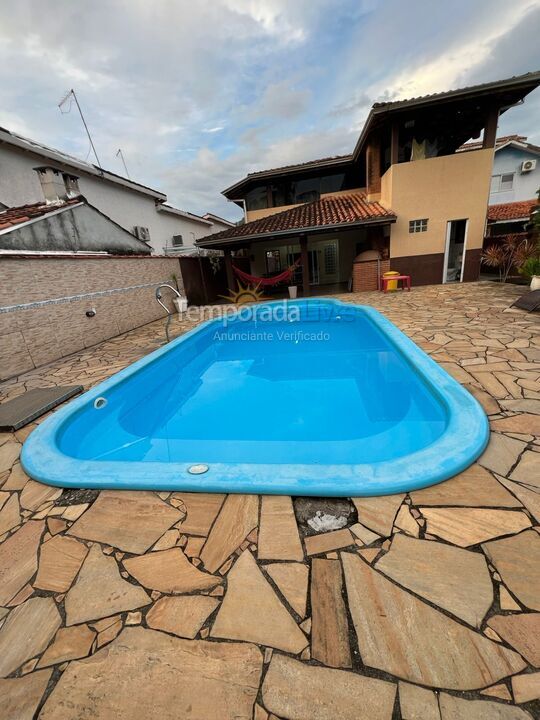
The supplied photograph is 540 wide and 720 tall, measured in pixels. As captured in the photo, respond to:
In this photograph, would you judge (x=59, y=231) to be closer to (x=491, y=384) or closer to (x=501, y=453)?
(x=491, y=384)

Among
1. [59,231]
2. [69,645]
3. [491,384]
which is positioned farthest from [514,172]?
[69,645]

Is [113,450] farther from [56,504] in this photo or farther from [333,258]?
[333,258]

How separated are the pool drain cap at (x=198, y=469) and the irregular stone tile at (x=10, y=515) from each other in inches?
42.4

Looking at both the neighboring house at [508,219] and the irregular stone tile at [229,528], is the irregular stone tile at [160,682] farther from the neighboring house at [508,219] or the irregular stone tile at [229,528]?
the neighboring house at [508,219]

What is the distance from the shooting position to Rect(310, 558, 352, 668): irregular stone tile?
1.13 m

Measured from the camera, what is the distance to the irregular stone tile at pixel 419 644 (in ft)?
3.43

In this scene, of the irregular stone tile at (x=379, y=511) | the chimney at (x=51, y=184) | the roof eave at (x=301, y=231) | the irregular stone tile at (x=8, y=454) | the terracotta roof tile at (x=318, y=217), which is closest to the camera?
the irregular stone tile at (x=379, y=511)

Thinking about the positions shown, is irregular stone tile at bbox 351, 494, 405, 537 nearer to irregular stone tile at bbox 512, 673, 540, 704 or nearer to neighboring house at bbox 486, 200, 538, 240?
irregular stone tile at bbox 512, 673, 540, 704

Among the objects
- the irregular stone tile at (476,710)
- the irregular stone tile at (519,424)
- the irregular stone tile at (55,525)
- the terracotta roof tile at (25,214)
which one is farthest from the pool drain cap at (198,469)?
the terracotta roof tile at (25,214)

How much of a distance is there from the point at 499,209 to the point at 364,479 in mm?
17912

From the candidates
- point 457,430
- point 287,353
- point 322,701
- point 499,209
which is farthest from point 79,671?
point 499,209

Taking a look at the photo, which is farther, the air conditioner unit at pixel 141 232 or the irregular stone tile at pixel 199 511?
the air conditioner unit at pixel 141 232

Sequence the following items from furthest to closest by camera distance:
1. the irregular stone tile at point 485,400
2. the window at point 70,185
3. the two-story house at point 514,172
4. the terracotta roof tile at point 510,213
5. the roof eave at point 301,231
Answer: the two-story house at point 514,172, the terracotta roof tile at point 510,213, the roof eave at point 301,231, the window at point 70,185, the irregular stone tile at point 485,400

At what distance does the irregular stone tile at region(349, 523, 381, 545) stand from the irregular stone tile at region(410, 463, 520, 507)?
0.36 metres
